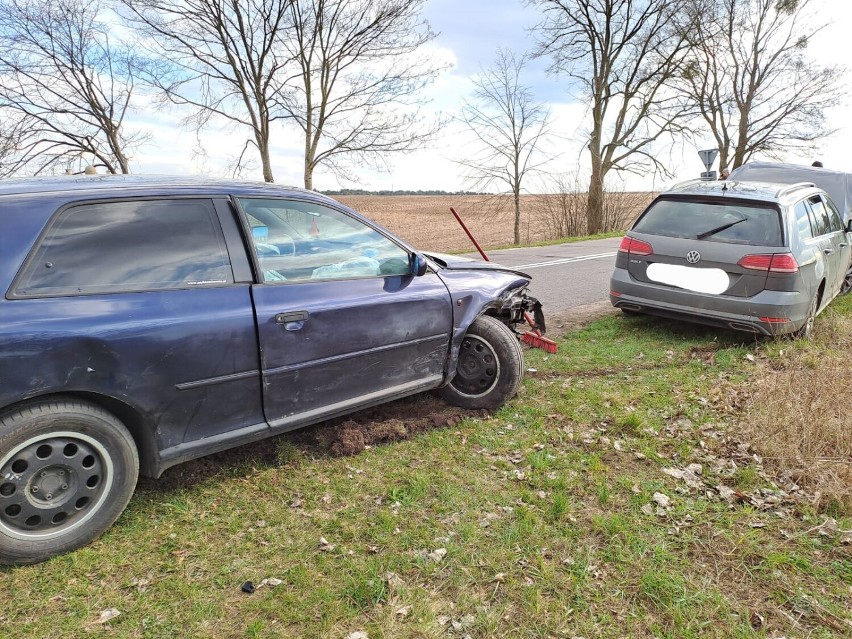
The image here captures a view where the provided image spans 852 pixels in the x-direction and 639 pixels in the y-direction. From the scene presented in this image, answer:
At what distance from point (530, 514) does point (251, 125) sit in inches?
702

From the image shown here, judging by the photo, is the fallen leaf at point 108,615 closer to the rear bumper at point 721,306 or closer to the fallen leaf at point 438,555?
the fallen leaf at point 438,555

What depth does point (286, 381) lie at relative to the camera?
9.75 feet

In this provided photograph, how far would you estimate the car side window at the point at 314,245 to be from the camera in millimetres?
3006

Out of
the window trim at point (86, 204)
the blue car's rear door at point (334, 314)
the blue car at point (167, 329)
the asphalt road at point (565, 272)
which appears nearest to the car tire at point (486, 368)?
the blue car's rear door at point (334, 314)

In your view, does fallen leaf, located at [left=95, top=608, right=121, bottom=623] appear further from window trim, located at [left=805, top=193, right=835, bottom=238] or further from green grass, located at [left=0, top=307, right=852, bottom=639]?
window trim, located at [left=805, top=193, right=835, bottom=238]

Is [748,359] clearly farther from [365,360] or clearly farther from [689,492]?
[365,360]

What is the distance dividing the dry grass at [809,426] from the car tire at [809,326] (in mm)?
989

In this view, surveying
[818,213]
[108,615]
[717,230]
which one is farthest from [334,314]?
[818,213]

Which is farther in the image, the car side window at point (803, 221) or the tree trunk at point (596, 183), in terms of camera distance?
the tree trunk at point (596, 183)

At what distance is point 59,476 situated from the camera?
240cm

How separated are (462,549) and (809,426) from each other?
258 centimetres

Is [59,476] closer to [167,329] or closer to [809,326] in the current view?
[167,329]

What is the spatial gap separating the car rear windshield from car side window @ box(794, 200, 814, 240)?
50cm

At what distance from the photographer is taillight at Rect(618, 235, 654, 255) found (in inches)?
233
